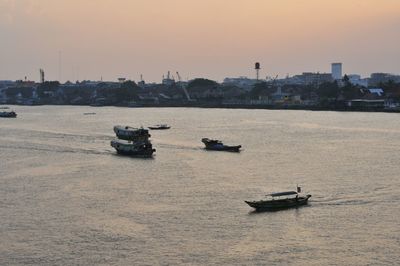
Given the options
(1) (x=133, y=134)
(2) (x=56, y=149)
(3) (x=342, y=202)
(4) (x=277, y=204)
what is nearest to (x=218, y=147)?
(1) (x=133, y=134)

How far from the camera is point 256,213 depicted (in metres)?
7.84

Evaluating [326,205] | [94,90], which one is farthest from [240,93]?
[326,205]

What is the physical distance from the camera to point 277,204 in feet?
26.6

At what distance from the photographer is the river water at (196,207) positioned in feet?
20.9

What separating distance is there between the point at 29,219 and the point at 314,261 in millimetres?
3156

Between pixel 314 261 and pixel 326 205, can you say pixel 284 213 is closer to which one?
pixel 326 205

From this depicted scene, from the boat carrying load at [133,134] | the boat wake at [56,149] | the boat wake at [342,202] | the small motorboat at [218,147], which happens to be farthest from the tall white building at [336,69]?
the boat wake at [342,202]

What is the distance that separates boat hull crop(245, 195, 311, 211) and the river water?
0.10 meters

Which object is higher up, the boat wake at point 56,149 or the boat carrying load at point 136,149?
the boat carrying load at point 136,149

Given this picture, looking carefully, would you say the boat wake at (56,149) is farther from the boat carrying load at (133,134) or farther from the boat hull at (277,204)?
the boat hull at (277,204)

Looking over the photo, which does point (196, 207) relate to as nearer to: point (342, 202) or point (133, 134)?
point (342, 202)

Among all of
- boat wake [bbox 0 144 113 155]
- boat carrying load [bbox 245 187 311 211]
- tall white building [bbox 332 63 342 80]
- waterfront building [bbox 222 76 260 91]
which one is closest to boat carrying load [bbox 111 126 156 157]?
boat wake [bbox 0 144 113 155]

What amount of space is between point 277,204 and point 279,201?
0.04 meters

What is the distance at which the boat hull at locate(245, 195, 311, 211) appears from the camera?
7.96 m
